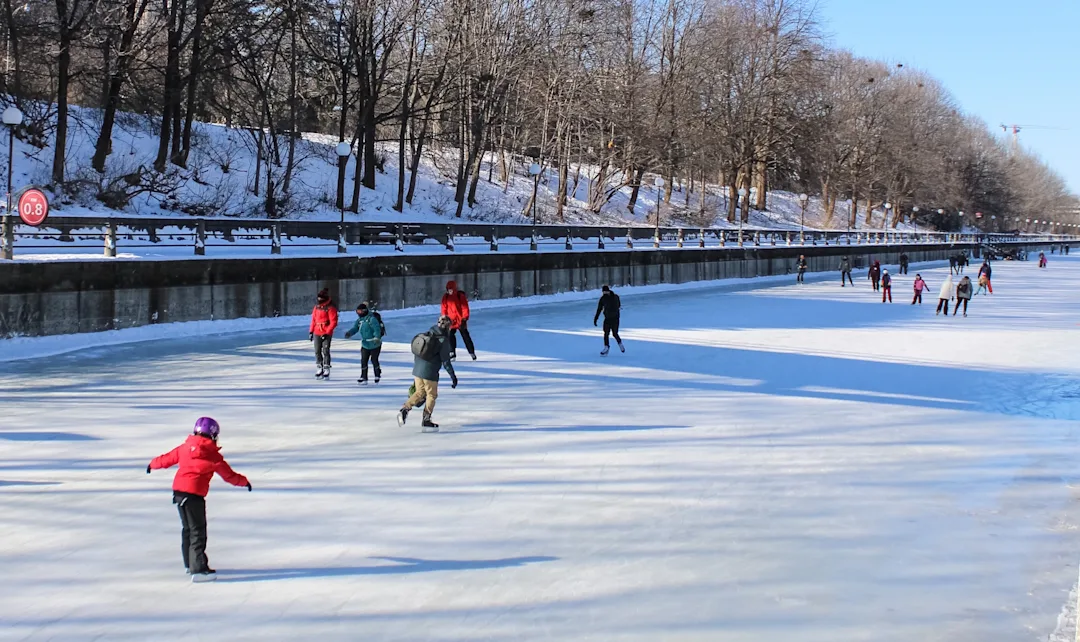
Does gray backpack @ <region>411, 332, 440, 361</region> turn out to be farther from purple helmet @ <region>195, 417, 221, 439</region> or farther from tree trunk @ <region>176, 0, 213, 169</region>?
tree trunk @ <region>176, 0, 213, 169</region>

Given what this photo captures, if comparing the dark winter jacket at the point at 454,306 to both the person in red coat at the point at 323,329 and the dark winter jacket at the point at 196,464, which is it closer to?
the person in red coat at the point at 323,329

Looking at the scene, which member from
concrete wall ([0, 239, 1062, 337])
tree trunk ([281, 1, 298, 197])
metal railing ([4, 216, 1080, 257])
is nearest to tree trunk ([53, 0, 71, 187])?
metal railing ([4, 216, 1080, 257])

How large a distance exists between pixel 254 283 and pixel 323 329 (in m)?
7.93

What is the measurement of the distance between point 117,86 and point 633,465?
28.5 meters

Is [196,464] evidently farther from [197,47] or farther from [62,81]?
[197,47]

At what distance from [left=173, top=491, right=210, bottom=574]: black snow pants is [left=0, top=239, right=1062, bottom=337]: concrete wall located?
12.7m

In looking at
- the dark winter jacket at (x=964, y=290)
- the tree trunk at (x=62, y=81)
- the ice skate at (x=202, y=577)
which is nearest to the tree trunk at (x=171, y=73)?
the tree trunk at (x=62, y=81)

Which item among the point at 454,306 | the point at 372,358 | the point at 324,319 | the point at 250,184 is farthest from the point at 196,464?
the point at 250,184

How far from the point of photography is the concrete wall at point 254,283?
18344 millimetres

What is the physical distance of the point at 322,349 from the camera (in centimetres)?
1541

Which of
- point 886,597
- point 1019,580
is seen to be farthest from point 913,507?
point 886,597

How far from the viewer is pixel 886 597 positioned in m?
6.67

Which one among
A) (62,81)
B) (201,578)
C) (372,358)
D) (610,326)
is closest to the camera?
(201,578)

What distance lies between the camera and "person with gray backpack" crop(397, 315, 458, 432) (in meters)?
11.4
